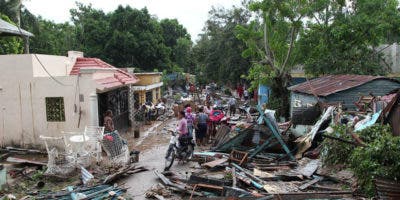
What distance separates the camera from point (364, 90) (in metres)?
14.7

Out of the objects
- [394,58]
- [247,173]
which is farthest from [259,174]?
[394,58]

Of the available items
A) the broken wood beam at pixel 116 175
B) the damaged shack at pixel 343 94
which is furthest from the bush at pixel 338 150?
the broken wood beam at pixel 116 175

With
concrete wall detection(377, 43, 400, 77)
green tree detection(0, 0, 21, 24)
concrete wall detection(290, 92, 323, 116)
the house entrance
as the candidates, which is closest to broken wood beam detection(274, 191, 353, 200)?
concrete wall detection(290, 92, 323, 116)

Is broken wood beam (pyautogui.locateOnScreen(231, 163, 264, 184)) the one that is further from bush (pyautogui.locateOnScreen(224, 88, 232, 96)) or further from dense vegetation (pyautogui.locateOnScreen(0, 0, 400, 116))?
bush (pyautogui.locateOnScreen(224, 88, 232, 96))

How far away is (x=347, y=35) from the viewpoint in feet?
68.9

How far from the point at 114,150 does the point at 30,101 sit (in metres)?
5.21

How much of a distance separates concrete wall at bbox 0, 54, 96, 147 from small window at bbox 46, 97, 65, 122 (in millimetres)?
140

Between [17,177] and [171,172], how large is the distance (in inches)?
183

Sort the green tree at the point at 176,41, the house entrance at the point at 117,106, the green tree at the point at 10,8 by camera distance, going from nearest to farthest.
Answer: the house entrance at the point at 117,106 → the green tree at the point at 10,8 → the green tree at the point at 176,41

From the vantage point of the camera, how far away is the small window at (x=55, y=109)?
14.1 metres

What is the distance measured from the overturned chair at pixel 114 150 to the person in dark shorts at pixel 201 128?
3.39 metres

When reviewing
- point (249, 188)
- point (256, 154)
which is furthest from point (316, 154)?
point (249, 188)

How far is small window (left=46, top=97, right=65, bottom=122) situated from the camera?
1414cm

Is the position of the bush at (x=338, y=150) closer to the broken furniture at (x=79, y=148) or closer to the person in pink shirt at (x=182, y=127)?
the person in pink shirt at (x=182, y=127)
